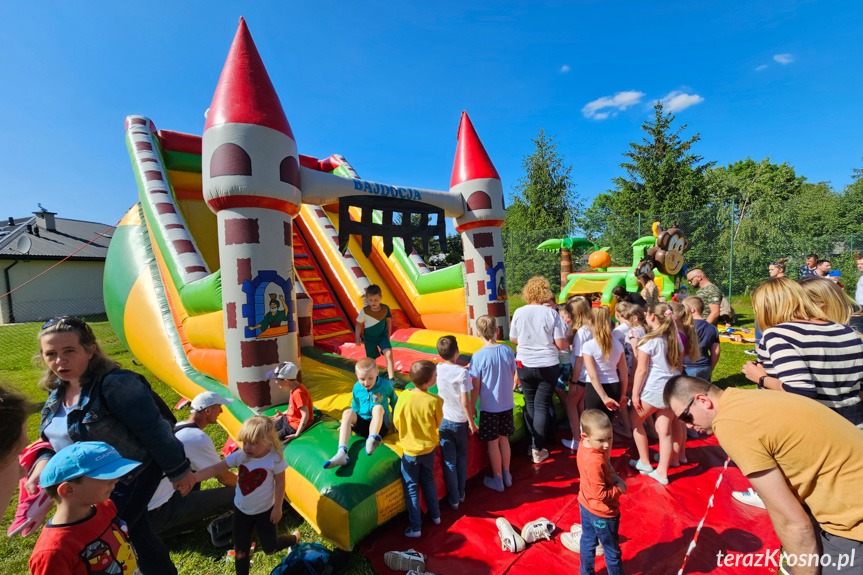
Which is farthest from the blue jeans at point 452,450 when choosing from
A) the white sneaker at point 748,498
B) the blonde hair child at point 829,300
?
the blonde hair child at point 829,300

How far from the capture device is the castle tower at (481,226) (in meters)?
5.29

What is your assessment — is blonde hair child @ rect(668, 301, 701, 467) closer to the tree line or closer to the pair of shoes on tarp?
the pair of shoes on tarp

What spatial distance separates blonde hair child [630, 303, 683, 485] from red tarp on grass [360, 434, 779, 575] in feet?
0.94

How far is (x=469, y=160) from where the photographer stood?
5348mm

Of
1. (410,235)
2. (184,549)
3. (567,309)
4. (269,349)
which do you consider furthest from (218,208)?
(567,309)

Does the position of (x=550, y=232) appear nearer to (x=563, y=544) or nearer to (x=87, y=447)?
(x=563, y=544)

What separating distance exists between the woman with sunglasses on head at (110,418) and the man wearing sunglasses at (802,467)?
2.26 m

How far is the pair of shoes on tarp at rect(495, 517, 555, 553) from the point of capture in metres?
2.34

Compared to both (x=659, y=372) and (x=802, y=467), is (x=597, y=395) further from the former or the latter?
(x=802, y=467)

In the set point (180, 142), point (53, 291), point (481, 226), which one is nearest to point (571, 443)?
point (481, 226)

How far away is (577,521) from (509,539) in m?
0.54

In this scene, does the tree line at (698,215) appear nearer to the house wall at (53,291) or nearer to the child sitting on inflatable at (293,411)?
the child sitting on inflatable at (293,411)

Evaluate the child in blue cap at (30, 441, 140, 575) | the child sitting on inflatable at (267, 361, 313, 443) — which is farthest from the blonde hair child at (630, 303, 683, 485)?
the child in blue cap at (30, 441, 140, 575)

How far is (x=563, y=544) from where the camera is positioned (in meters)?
2.36
